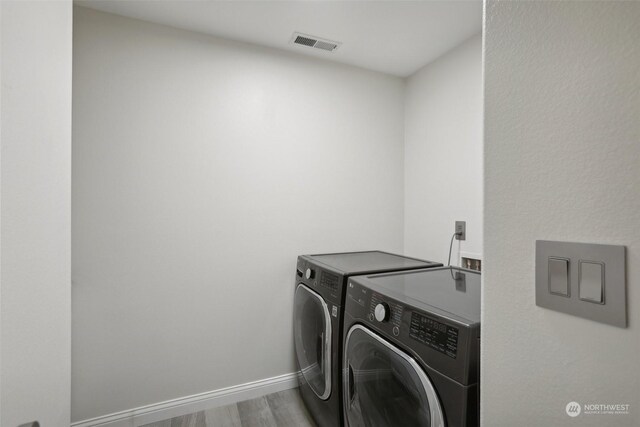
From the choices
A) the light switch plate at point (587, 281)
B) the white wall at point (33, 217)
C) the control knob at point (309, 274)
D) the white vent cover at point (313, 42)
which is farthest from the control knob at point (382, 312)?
the white vent cover at point (313, 42)

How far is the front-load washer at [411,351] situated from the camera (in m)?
0.82

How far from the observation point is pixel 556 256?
54cm

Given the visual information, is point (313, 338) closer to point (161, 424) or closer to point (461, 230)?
point (161, 424)

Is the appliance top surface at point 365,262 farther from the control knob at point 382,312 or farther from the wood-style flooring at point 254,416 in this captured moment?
the wood-style flooring at point 254,416

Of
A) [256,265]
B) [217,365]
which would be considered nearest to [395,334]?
[256,265]

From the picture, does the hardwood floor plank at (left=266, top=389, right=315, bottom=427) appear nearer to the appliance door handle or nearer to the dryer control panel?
the appliance door handle

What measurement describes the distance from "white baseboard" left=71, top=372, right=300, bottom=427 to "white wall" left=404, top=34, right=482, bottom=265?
1430 mm

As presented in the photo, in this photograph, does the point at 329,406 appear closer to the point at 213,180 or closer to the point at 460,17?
the point at 213,180

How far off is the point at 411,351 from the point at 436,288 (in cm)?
41

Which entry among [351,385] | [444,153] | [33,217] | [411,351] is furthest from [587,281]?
[444,153]

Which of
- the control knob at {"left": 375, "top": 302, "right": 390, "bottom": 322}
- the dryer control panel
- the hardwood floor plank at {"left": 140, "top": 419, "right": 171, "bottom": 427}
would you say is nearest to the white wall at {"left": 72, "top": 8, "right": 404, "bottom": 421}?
the hardwood floor plank at {"left": 140, "top": 419, "right": 171, "bottom": 427}

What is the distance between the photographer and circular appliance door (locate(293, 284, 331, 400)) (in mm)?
1577

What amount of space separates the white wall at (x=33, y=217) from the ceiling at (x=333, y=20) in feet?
2.38

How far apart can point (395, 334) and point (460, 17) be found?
183 cm
